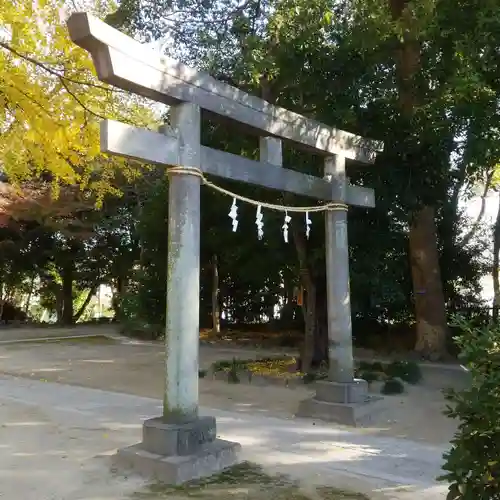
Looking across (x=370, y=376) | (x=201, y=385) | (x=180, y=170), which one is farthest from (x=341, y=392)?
(x=180, y=170)

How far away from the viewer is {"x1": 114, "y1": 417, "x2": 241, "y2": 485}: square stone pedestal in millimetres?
4098

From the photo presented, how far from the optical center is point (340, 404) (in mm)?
6543

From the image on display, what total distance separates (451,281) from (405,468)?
1026 centimetres

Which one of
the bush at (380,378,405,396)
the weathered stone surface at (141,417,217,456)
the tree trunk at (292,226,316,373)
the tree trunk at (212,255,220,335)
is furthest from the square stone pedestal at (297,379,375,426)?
the tree trunk at (212,255,220,335)

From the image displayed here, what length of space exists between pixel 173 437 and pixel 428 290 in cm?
901

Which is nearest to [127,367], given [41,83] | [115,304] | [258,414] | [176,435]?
[258,414]

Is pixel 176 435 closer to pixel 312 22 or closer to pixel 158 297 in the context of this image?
pixel 312 22

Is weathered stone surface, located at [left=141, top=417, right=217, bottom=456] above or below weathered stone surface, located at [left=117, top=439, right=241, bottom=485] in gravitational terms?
above

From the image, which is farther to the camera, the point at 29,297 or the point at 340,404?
the point at 29,297

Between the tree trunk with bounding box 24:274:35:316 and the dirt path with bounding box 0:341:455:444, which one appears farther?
the tree trunk with bounding box 24:274:35:316

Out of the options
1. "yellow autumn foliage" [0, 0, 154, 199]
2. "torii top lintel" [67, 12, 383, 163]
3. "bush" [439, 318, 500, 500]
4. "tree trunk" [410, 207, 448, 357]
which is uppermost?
"yellow autumn foliage" [0, 0, 154, 199]

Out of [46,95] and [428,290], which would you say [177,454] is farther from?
[428,290]

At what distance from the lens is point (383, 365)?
33.7 feet

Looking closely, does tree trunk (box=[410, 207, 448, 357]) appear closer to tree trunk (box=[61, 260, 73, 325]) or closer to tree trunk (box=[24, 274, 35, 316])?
tree trunk (box=[61, 260, 73, 325])
